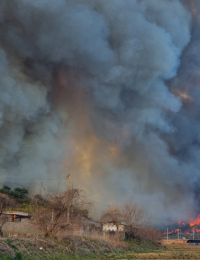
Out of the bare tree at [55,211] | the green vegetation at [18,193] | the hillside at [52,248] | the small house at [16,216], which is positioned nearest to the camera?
the hillside at [52,248]

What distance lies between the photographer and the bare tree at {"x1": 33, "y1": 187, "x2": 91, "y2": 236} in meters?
33.2

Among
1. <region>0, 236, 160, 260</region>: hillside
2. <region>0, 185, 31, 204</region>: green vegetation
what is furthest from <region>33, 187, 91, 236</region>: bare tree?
<region>0, 185, 31, 204</region>: green vegetation

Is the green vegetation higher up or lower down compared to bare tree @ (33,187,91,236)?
higher up

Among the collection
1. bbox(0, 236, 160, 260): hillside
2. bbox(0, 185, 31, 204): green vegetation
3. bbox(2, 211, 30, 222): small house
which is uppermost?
bbox(0, 185, 31, 204): green vegetation

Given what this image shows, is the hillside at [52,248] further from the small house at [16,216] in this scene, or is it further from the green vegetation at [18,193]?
the green vegetation at [18,193]

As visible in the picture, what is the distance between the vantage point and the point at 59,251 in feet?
92.6

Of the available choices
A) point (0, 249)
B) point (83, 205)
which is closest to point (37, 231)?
point (83, 205)

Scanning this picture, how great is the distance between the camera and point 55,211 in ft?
111

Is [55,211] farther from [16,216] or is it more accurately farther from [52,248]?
[16,216]

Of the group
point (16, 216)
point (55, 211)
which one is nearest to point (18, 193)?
point (16, 216)

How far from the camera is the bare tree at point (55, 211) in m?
33.2

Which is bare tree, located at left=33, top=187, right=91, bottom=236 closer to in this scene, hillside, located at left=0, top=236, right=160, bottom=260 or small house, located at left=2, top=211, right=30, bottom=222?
hillside, located at left=0, top=236, right=160, bottom=260

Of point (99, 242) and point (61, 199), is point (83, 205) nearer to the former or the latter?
point (61, 199)

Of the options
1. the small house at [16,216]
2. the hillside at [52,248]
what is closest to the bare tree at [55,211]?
the hillside at [52,248]
